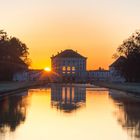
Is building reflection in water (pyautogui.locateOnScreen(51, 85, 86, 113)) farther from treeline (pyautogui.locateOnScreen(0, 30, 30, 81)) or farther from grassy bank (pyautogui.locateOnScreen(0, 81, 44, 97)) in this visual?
treeline (pyautogui.locateOnScreen(0, 30, 30, 81))

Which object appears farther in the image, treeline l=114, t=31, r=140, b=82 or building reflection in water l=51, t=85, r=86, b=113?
treeline l=114, t=31, r=140, b=82

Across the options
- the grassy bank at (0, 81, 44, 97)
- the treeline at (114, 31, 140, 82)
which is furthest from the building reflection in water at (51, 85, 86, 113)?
the treeline at (114, 31, 140, 82)

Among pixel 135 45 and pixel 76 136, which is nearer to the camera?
pixel 76 136

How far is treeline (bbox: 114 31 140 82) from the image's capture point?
9081 centimetres

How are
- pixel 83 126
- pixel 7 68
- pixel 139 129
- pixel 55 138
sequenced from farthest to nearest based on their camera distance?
pixel 7 68 < pixel 83 126 < pixel 139 129 < pixel 55 138

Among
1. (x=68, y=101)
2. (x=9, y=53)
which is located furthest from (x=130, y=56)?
(x=68, y=101)

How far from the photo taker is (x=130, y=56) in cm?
9331

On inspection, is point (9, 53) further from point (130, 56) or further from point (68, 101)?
point (68, 101)

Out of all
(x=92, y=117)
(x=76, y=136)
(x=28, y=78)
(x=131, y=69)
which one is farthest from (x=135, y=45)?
(x=28, y=78)

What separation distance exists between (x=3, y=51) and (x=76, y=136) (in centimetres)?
8122

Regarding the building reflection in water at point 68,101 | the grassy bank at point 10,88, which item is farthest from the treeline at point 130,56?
the building reflection in water at point 68,101

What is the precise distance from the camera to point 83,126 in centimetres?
1814

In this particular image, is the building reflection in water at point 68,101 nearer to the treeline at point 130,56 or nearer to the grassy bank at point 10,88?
the grassy bank at point 10,88

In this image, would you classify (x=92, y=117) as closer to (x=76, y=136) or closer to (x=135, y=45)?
(x=76, y=136)
